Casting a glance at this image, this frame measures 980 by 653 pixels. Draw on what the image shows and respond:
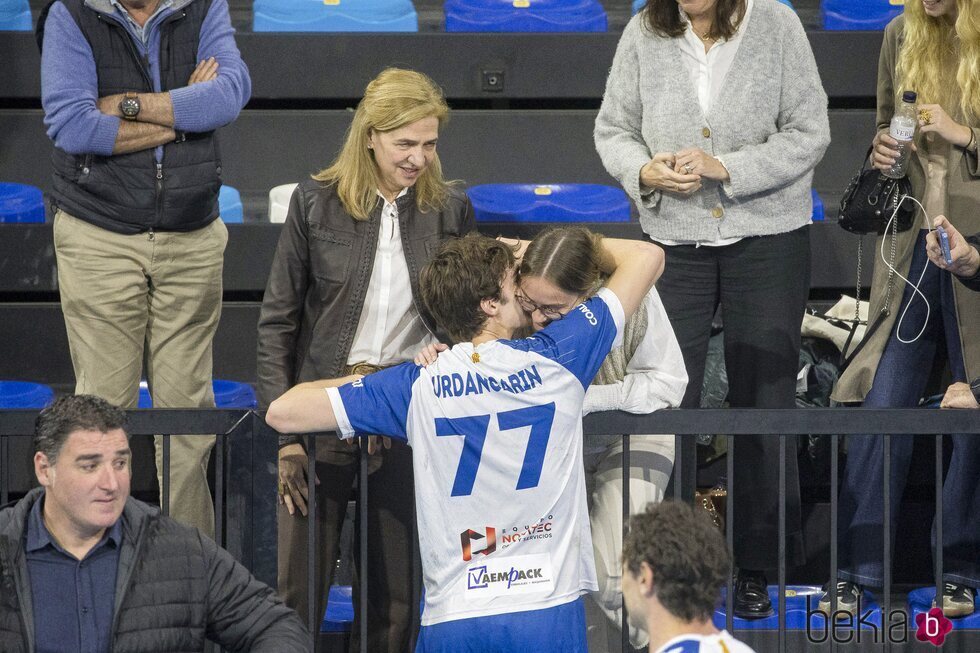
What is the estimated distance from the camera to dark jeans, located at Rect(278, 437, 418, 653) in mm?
3799

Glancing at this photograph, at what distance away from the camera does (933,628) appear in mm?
4105

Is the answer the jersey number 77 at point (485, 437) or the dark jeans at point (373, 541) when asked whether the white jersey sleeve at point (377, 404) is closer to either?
the jersey number 77 at point (485, 437)

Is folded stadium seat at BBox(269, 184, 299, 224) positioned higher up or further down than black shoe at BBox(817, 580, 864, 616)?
higher up

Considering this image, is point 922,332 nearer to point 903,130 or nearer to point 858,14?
point 903,130

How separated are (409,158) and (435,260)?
590 millimetres

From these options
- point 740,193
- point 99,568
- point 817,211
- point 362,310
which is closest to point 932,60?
point 740,193

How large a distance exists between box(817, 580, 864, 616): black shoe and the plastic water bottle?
4.03ft

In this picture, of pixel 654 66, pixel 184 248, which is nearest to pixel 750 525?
pixel 654 66

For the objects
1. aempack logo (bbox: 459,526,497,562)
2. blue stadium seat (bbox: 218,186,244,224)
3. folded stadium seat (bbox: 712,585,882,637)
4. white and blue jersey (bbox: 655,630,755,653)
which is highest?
white and blue jersey (bbox: 655,630,755,653)

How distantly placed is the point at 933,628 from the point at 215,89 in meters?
2.67

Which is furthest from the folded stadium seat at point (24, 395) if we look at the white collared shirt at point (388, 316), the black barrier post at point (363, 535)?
the black barrier post at point (363, 535)

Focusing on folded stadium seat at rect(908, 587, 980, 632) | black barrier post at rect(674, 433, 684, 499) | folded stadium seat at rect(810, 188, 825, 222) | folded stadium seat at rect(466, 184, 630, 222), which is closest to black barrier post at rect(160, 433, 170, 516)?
black barrier post at rect(674, 433, 684, 499)

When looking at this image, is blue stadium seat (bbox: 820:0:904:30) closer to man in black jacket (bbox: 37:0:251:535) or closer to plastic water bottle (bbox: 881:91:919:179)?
plastic water bottle (bbox: 881:91:919:179)

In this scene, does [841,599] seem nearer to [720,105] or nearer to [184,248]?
[720,105]
